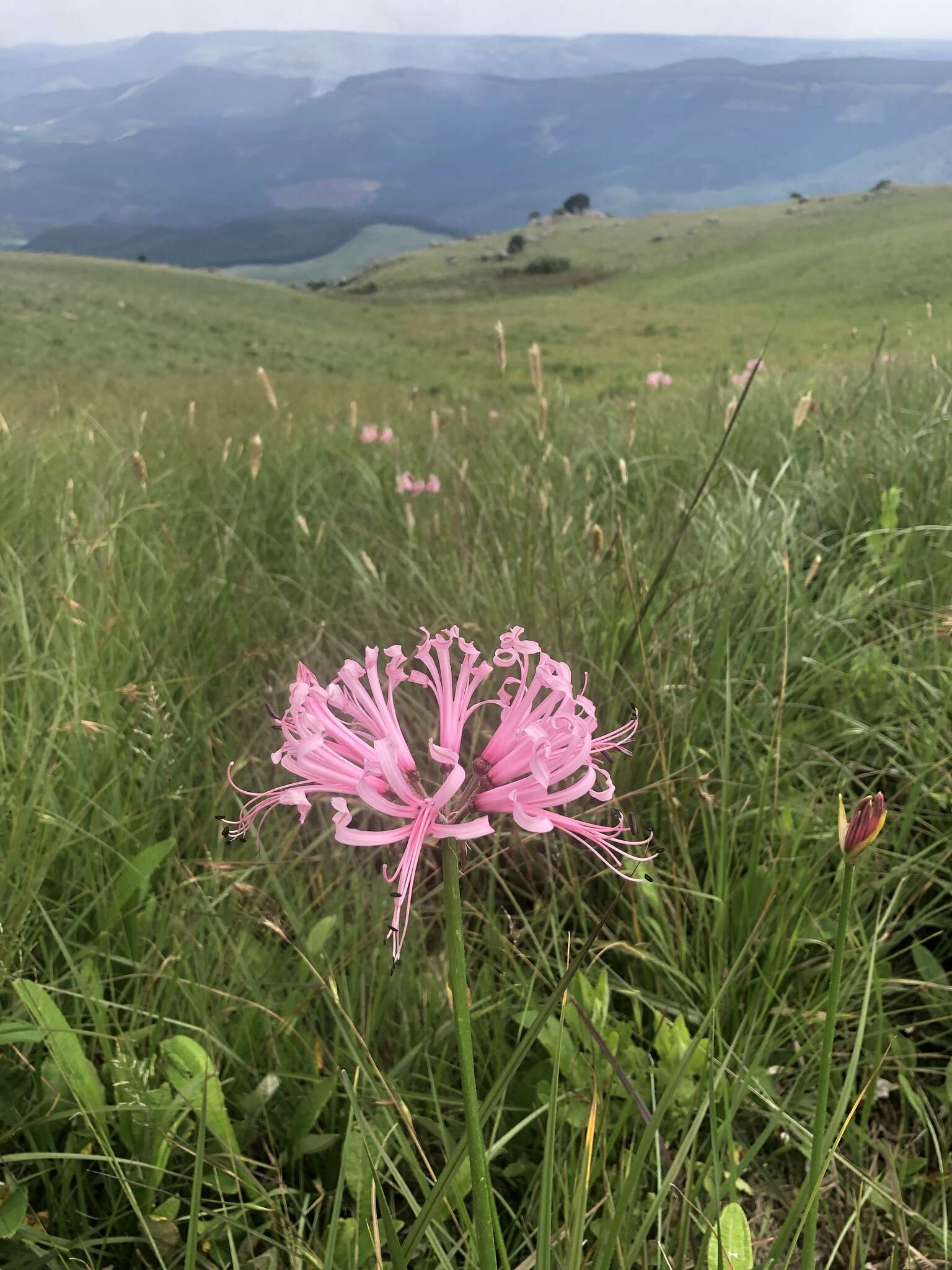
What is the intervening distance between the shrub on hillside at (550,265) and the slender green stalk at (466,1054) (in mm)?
64574

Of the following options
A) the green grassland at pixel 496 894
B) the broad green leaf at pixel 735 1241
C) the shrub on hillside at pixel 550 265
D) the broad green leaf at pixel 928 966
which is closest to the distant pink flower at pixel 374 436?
the green grassland at pixel 496 894

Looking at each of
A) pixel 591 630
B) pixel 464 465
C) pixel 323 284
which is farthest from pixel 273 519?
pixel 323 284

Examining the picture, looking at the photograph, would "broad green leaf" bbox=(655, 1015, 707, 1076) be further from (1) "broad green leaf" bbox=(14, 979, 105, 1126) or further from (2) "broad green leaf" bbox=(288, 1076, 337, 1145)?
(1) "broad green leaf" bbox=(14, 979, 105, 1126)

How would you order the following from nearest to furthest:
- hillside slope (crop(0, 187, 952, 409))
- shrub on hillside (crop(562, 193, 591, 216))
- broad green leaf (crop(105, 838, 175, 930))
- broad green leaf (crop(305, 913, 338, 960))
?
broad green leaf (crop(305, 913, 338, 960)), broad green leaf (crop(105, 838, 175, 930)), hillside slope (crop(0, 187, 952, 409)), shrub on hillside (crop(562, 193, 591, 216))

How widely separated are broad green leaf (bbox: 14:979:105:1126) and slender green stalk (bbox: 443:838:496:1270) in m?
0.80

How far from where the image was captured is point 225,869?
1642mm

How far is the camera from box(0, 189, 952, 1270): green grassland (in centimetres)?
119

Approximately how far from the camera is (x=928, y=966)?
1610 millimetres

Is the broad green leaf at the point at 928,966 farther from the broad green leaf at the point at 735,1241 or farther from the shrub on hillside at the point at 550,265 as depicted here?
the shrub on hillside at the point at 550,265

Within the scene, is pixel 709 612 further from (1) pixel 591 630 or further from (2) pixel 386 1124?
(2) pixel 386 1124

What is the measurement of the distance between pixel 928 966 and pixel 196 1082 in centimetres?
135

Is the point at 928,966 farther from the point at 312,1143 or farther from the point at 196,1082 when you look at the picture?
the point at 196,1082

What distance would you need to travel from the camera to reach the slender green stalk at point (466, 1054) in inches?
23.0

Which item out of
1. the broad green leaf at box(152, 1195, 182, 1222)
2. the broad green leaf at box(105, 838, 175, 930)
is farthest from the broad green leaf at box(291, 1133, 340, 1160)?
the broad green leaf at box(105, 838, 175, 930)
